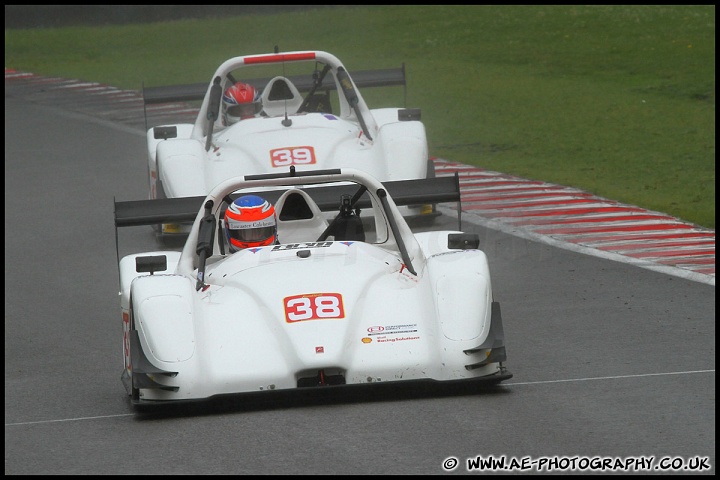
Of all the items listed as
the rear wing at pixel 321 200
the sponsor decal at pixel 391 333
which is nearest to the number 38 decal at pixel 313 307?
the sponsor decal at pixel 391 333

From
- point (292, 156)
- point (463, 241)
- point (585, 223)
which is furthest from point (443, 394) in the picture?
point (585, 223)

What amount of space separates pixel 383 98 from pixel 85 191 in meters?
8.00

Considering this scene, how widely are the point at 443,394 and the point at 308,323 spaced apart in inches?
31.4

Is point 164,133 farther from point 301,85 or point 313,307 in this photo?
point 313,307

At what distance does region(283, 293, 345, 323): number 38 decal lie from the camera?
7453 millimetres

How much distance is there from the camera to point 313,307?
7.52m

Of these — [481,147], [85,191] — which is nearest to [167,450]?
[85,191]

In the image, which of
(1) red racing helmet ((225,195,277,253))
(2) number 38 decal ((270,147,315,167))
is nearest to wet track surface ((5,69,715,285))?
(2) number 38 decal ((270,147,315,167))

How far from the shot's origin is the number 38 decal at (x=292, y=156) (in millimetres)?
12656

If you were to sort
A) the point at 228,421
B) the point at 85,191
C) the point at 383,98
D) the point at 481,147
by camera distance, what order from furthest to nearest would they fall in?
the point at 383,98
the point at 481,147
the point at 85,191
the point at 228,421

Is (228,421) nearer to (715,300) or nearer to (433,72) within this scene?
(715,300)

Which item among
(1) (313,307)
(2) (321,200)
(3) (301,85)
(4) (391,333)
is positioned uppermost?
(3) (301,85)

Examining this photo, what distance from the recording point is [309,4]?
36.9 metres

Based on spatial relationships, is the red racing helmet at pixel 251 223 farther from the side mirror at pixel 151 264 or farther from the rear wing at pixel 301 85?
the rear wing at pixel 301 85
